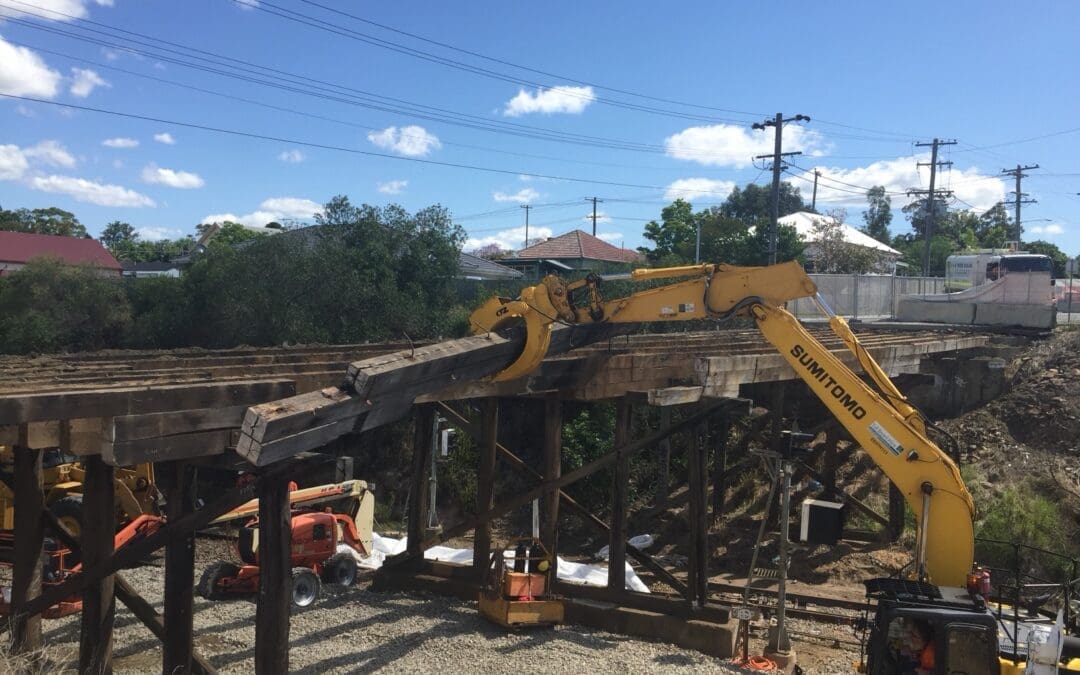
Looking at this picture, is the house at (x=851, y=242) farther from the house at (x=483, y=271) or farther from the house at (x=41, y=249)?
the house at (x=41, y=249)

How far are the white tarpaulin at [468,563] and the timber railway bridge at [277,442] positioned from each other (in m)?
1.50

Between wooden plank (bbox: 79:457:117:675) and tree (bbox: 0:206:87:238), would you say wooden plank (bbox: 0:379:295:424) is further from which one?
tree (bbox: 0:206:87:238)

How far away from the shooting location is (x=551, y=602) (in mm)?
9617

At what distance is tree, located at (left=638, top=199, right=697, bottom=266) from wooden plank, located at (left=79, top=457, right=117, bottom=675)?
33.4 metres

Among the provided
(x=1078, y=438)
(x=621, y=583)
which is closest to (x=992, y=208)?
(x=1078, y=438)

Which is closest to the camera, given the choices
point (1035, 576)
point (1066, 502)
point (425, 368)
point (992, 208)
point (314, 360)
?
point (425, 368)

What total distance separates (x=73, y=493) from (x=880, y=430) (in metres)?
11.2

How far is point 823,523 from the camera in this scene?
8.24 meters

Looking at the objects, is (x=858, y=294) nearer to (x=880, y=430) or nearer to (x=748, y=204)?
(x=880, y=430)

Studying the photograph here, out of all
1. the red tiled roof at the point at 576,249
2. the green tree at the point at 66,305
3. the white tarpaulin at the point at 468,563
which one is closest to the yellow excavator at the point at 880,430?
A: the white tarpaulin at the point at 468,563

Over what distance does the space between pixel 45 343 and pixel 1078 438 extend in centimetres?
2725

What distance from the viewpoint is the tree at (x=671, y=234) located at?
41156 millimetres

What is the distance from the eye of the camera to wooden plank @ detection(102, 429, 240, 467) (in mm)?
5570

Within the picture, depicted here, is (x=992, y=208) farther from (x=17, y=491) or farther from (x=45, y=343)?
(x=17, y=491)
